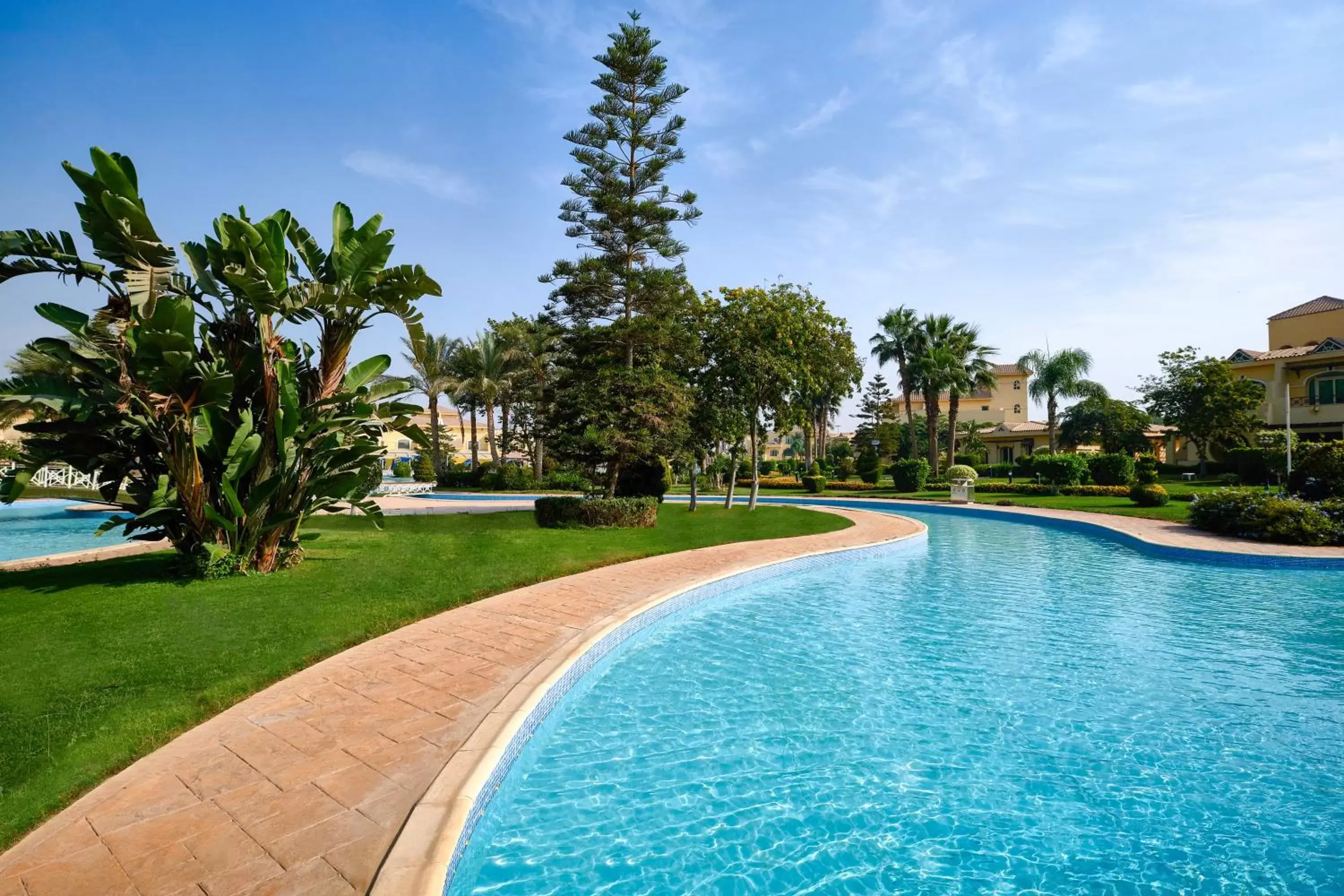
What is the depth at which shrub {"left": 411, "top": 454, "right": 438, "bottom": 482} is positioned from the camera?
41125 millimetres

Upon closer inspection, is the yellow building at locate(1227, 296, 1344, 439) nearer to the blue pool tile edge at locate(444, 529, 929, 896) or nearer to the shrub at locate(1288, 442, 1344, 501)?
the shrub at locate(1288, 442, 1344, 501)

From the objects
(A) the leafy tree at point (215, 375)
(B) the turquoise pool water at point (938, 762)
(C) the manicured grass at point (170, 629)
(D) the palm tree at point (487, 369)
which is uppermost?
(D) the palm tree at point (487, 369)

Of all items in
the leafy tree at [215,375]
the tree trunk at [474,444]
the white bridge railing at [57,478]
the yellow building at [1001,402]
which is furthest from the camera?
the yellow building at [1001,402]

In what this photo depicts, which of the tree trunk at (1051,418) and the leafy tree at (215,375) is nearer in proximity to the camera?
the leafy tree at (215,375)

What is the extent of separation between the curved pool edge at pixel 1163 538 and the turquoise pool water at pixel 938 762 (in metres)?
4.43

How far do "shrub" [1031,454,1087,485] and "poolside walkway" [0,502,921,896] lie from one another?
2831 cm

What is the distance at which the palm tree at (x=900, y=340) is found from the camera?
36625mm

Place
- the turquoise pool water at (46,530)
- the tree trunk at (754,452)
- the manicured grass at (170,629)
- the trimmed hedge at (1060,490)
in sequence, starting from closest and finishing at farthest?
1. the manicured grass at (170,629)
2. the turquoise pool water at (46,530)
3. the tree trunk at (754,452)
4. the trimmed hedge at (1060,490)

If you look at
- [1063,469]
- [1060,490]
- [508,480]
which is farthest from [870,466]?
[508,480]

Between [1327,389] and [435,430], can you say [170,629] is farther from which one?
[1327,389]

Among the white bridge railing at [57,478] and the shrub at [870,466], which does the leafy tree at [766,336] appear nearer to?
the shrub at [870,466]

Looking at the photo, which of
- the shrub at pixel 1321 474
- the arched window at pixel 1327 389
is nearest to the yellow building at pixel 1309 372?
the arched window at pixel 1327 389

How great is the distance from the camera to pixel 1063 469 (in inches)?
1136

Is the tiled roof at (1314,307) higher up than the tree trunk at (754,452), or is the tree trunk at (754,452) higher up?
the tiled roof at (1314,307)
